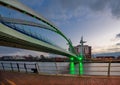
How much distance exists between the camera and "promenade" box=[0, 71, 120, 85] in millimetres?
9867

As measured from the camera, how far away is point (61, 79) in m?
10.9

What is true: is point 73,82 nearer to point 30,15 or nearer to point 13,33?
point 13,33

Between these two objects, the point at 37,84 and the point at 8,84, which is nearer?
the point at 37,84

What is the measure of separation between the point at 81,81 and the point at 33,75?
373cm

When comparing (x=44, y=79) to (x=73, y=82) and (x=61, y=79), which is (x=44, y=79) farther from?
(x=73, y=82)

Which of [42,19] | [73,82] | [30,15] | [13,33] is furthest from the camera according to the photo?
[42,19]

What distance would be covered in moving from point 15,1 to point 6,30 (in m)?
3.93

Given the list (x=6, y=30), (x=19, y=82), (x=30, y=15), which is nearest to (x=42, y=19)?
(x=30, y=15)

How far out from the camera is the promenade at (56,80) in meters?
9.87

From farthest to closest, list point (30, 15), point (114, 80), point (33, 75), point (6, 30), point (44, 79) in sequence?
point (30, 15)
point (6, 30)
point (33, 75)
point (44, 79)
point (114, 80)

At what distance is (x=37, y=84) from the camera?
38.8 ft

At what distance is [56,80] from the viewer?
11.1 metres

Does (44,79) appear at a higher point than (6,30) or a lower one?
lower

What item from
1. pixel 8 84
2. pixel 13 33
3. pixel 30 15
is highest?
pixel 30 15
